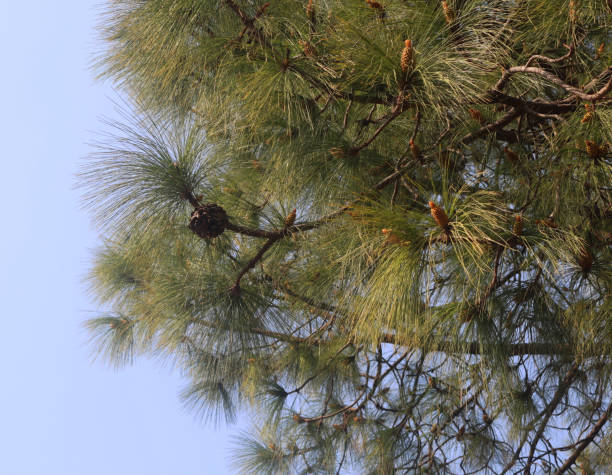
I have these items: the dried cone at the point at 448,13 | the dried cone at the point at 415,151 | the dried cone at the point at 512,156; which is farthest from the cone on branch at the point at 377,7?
the dried cone at the point at 512,156

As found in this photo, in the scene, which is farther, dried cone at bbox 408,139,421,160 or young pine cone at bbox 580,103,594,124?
dried cone at bbox 408,139,421,160

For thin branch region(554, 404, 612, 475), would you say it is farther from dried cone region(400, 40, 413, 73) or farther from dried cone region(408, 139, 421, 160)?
dried cone region(400, 40, 413, 73)

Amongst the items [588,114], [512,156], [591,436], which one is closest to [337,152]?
[512,156]

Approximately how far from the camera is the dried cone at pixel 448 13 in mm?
942

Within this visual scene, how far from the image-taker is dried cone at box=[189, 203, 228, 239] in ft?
3.56

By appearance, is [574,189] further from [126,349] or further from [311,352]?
[126,349]

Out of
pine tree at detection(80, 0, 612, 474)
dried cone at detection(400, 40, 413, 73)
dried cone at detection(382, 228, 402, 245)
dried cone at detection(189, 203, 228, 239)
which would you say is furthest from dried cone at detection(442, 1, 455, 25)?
dried cone at detection(189, 203, 228, 239)

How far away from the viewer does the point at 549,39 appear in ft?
3.85

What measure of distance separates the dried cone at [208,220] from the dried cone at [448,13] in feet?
1.60

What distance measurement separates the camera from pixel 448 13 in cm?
95

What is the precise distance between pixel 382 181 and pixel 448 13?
0.32m

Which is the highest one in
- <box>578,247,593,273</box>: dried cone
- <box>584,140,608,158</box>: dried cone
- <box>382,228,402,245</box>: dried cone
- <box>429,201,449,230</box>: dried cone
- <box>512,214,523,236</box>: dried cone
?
<box>584,140,608,158</box>: dried cone

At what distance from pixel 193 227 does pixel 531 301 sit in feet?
2.17

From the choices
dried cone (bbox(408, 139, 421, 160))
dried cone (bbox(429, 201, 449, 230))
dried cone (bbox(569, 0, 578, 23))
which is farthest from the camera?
dried cone (bbox(408, 139, 421, 160))
